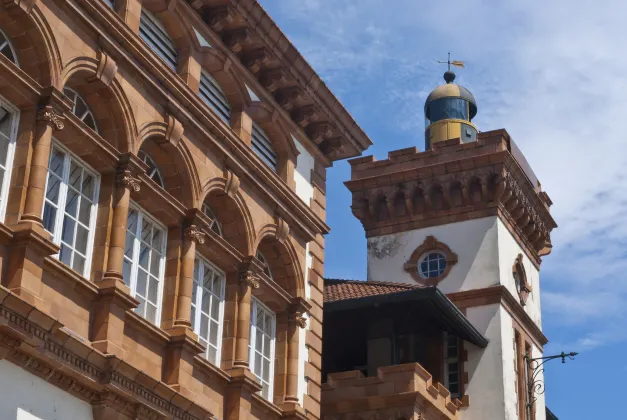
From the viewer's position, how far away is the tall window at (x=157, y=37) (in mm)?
21375

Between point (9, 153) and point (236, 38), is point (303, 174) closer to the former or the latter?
point (236, 38)

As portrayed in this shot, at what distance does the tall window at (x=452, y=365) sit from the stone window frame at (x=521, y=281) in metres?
3.72

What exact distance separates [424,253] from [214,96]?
15.9 m

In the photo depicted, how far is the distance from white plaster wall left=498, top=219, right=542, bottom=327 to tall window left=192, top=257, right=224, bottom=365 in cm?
1604

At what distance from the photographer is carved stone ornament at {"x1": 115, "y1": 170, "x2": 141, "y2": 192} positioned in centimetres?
1923

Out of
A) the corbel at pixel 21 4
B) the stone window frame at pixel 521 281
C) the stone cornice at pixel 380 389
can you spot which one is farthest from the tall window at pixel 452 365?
the corbel at pixel 21 4

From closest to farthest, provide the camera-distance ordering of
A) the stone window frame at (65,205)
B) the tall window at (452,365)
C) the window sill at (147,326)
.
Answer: the stone window frame at (65,205) < the window sill at (147,326) < the tall window at (452,365)

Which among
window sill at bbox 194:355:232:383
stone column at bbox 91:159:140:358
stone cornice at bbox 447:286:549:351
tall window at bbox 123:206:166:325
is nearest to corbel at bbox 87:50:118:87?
stone column at bbox 91:159:140:358

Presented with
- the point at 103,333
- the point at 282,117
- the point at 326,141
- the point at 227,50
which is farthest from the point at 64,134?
the point at 326,141

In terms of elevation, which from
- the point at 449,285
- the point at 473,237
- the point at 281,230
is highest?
the point at 473,237

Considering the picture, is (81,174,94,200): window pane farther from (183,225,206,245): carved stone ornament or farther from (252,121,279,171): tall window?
(252,121,279,171): tall window

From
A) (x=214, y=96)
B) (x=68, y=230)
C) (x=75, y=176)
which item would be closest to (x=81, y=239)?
(x=68, y=230)

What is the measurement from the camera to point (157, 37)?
21.8m

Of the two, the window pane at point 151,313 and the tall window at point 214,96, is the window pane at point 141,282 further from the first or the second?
the tall window at point 214,96
